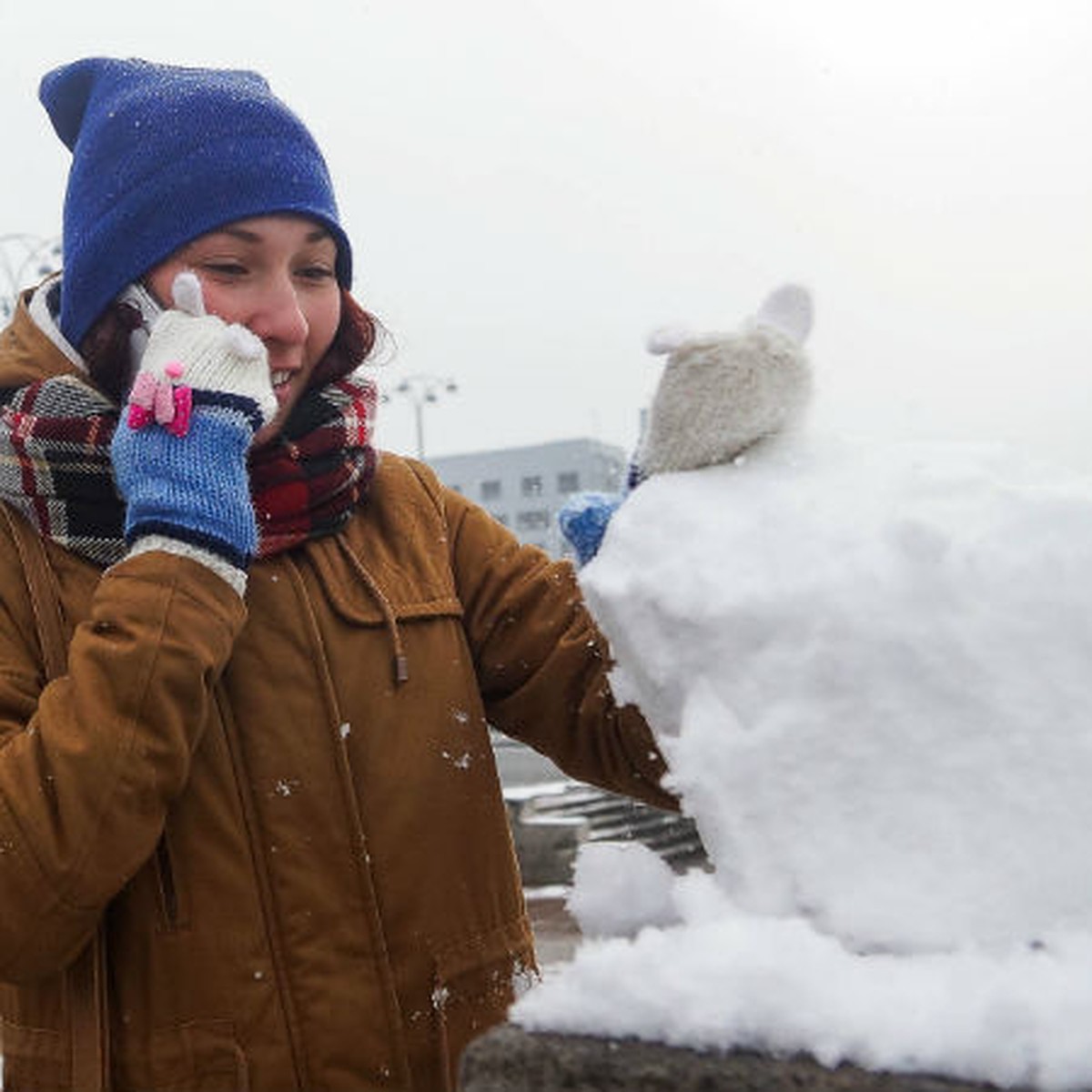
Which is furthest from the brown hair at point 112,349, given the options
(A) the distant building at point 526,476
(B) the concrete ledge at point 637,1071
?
(A) the distant building at point 526,476

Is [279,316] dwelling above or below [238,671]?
above

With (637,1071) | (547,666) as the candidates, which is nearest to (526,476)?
(547,666)

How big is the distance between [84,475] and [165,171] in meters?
0.41

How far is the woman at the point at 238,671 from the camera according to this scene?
1481mm

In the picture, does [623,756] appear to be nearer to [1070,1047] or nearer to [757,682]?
[757,682]

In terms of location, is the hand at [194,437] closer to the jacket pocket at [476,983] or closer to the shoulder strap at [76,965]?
the shoulder strap at [76,965]

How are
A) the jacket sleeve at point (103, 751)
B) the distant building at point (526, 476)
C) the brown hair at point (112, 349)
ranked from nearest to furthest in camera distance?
the jacket sleeve at point (103, 751) → the brown hair at point (112, 349) → the distant building at point (526, 476)

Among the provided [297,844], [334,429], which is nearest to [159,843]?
[297,844]

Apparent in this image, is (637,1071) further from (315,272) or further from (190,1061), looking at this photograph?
(315,272)

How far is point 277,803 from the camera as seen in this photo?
1.63m

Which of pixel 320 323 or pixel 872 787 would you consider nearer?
pixel 872 787

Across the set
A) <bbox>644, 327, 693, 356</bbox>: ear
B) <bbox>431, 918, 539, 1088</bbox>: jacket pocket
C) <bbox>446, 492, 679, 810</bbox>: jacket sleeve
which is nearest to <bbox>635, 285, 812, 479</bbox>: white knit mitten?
<bbox>644, 327, 693, 356</bbox>: ear

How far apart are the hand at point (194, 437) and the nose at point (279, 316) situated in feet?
0.26

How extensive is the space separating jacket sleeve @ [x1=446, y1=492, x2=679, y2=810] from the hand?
44 centimetres
